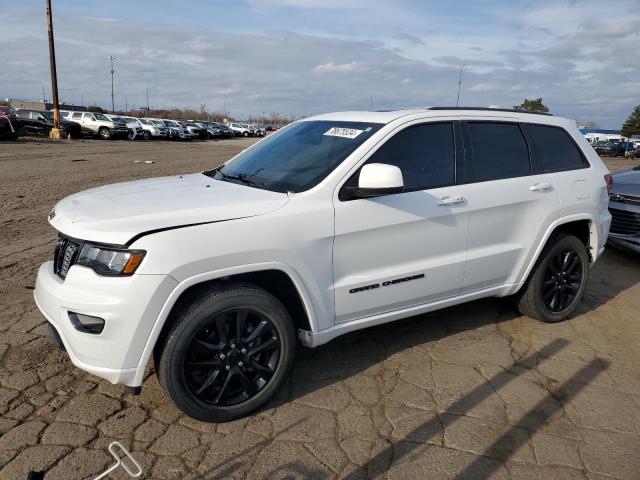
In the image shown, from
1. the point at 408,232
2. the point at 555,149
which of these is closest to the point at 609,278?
the point at 555,149

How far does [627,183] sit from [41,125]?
31.5 meters

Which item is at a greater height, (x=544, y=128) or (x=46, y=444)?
(x=544, y=128)

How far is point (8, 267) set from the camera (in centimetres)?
555

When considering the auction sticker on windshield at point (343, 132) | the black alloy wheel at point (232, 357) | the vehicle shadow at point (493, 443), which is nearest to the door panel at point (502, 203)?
the vehicle shadow at point (493, 443)

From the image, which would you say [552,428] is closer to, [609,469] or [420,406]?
[609,469]

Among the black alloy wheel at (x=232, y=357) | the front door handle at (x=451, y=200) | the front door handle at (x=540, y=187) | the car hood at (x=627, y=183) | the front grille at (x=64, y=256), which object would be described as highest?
the front door handle at (x=540, y=187)

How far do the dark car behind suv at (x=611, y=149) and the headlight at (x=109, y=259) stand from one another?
149 ft

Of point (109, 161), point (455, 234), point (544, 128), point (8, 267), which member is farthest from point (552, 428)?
point (109, 161)

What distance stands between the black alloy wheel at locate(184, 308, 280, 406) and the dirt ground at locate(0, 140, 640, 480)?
20cm

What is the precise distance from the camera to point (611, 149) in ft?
139

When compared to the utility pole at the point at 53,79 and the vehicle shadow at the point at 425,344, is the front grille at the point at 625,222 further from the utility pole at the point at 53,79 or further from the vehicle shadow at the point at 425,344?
the utility pole at the point at 53,79

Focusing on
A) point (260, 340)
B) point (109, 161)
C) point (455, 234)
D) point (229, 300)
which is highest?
point (455, 234)

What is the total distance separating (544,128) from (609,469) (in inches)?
111

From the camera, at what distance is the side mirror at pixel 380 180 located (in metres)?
3.15
